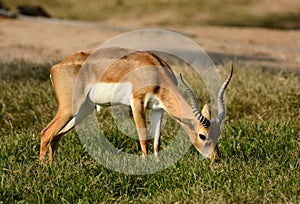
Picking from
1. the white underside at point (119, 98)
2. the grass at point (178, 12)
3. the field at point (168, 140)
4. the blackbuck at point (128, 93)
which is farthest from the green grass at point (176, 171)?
the grass at point (178, 12)

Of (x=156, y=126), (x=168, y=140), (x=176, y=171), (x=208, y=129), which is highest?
(x=208, y=129)

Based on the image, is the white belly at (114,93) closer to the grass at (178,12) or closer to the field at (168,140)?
the field at (168,140)

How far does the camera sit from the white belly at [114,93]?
4.83 metres

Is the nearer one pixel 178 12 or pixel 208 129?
pixel 208 129

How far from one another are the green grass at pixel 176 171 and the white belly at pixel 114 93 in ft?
1.54

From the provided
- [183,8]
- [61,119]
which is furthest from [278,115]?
[183,8]

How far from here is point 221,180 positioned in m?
4.47

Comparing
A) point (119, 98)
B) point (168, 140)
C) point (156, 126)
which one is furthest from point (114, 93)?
point (168, 140)

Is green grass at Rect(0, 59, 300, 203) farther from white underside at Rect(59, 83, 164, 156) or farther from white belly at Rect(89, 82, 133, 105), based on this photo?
white belly at Rect(89, 82, 133, 105)

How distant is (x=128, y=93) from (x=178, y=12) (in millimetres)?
11691

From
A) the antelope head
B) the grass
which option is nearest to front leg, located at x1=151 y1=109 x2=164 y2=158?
the antelope head

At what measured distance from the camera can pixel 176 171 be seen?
4.66 metres

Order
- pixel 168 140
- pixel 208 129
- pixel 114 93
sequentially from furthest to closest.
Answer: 1. pixel 168 140
2. pixel 114 93
3. pixel 208 129

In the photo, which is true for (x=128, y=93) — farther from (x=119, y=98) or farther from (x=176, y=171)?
(x=176, y=171)
